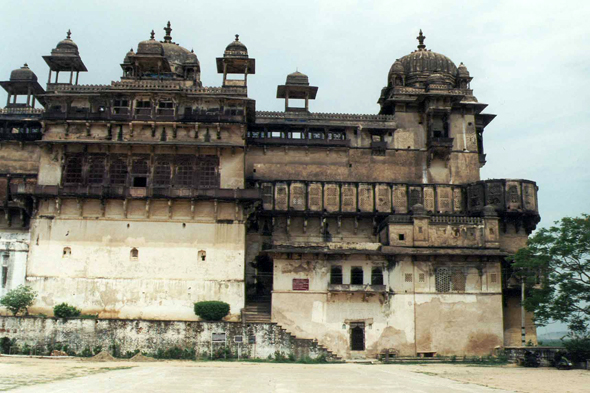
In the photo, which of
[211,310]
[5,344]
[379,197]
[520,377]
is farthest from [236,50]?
[520,377]

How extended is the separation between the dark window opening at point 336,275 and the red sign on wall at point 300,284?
1471 millimetres

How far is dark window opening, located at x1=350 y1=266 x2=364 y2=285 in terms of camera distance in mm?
35219

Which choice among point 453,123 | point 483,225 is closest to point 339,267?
point 483,225

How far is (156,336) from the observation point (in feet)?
106

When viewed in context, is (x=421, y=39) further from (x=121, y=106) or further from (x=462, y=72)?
(x=121, y=106)

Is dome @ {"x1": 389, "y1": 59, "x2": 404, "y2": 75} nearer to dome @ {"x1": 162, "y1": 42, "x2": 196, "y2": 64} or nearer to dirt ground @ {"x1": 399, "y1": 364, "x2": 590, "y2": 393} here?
dome @ {"x1": 162, "y1": 42, "x2": 196, "y2": 64}

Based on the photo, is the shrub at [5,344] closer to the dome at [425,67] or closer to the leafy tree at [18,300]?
the leafy tree at [18,300]

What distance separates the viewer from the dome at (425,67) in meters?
46.4

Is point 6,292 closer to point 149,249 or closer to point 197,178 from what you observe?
point 149,249

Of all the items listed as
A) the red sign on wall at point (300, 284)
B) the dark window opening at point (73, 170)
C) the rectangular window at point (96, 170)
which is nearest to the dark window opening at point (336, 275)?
the red sign on wall at point (300, 284)

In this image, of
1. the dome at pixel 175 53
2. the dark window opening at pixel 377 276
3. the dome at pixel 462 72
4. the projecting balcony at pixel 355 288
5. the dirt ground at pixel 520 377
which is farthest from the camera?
the dome at pixel 175 53

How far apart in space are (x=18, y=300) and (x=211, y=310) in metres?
10.9

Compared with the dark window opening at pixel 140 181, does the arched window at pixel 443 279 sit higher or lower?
lower

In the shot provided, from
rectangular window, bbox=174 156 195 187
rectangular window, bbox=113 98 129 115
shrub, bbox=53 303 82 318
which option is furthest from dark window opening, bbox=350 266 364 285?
rectangular window, bbox=113 98 129 115
